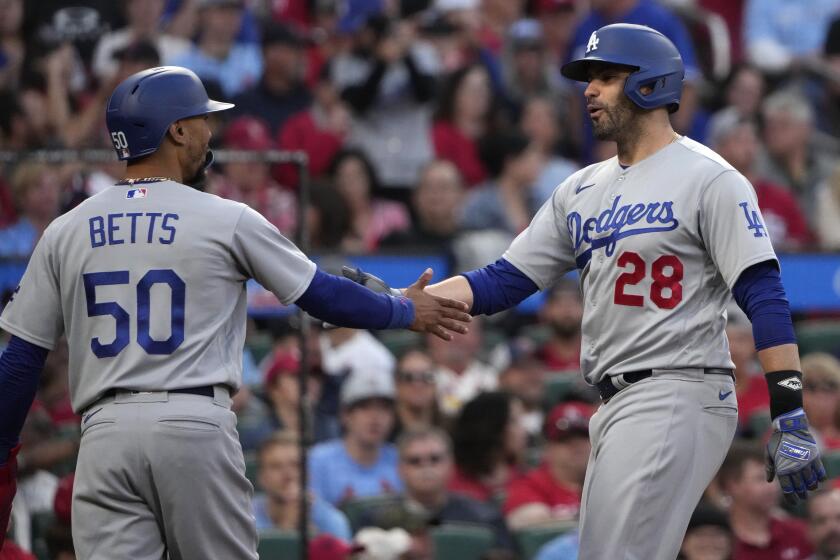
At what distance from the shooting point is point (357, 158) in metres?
11.0

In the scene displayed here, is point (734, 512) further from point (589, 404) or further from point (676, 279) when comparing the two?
point (676, 279)

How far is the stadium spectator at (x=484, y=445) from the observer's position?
8.74m

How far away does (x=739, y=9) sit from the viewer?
14.4 m

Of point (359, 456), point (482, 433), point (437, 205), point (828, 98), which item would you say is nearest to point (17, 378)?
point (359, 456)

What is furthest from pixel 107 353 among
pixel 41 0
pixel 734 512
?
pixel 41 0

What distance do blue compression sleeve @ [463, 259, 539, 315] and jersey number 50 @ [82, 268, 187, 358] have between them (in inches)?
53.2

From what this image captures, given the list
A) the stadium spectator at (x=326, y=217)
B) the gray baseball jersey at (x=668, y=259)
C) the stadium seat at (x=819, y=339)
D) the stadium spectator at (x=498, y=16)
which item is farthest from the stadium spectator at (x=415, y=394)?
the stadium spectator at (x=498, y=16)

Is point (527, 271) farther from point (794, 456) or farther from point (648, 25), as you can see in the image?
point (648, 25)

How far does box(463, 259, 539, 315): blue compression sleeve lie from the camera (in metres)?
5.87

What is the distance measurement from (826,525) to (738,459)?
1.83 feet

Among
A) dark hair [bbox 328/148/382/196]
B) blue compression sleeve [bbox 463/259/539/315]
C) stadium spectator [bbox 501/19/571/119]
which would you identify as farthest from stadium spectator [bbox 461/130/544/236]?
blue compression sleeve [bbox 463/259/539/315]

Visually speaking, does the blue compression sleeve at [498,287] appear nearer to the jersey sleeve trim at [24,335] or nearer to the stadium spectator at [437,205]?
the jersey sleeve trim at [24,335]

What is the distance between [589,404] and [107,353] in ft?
14.5

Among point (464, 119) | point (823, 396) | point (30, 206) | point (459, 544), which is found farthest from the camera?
point (464, 119)
